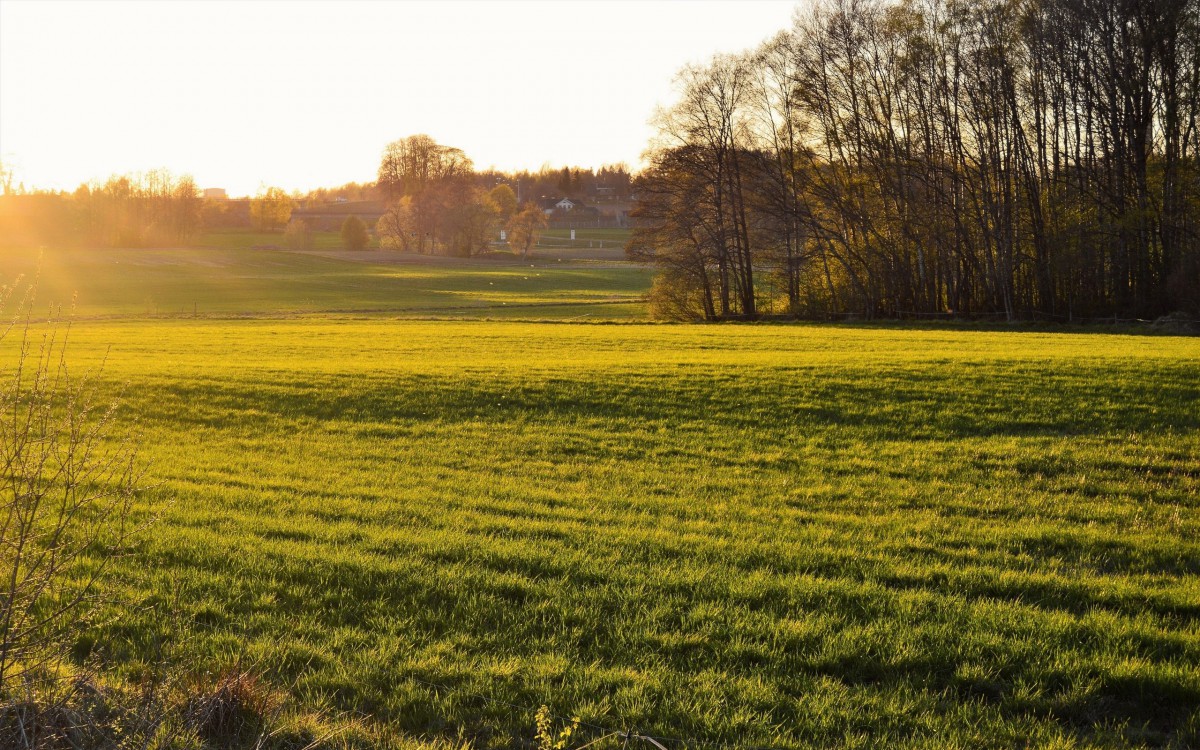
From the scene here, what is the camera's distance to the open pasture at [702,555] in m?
5.34

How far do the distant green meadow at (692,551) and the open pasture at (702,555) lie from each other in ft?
0.11

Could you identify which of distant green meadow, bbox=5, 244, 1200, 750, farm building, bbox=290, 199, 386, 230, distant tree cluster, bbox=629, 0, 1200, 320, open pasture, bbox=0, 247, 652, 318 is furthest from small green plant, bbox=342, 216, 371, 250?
distant green meadow, bbox=5, 244, 1200, 750

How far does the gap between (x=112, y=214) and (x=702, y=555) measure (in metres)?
142

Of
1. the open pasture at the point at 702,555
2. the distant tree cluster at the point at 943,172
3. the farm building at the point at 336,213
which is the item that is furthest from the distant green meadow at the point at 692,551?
the farm building at the point at 336,213

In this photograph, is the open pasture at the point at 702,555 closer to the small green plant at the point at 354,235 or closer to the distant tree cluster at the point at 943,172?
the distant tree cluster at the point at 943,172

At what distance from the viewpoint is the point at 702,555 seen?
816 centimetres

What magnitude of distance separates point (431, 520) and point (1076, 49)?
45091mm

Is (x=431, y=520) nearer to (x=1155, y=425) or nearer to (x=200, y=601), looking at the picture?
(x=200, y=601)

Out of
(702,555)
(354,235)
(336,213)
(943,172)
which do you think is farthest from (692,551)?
(336,213)

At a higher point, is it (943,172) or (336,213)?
(336,213)

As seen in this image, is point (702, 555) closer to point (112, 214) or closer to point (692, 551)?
point (692, 551)

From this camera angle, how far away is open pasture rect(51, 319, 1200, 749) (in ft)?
17.5

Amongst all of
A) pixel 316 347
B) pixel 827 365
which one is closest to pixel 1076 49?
pixel 827 365

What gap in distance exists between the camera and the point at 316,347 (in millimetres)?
29719
